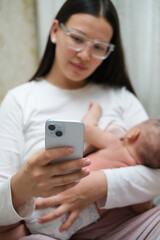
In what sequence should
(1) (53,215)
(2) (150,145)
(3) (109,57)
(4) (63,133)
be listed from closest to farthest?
(4) (63,133)
(1) (53,215)
(2) (150,145)
(3) (109,57)

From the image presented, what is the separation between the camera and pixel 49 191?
2.17 feet

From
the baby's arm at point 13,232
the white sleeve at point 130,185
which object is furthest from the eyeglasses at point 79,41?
the baby's arm at point 13,232

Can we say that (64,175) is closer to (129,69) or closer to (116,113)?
(116,113)

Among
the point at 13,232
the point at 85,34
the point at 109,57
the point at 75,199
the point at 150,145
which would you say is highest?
the point at 85,34

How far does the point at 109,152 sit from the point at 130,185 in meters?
0.17

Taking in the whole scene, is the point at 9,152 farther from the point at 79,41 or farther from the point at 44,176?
the point at 79,41

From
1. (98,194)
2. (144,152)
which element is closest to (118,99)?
(144,152)

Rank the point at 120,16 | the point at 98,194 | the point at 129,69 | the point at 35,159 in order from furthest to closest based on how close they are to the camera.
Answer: the point at 129,69 < the point at 120,16 < the point at 98,194 < the point at 35,159

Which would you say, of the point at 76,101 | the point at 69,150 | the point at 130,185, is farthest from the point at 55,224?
the point at 76,101

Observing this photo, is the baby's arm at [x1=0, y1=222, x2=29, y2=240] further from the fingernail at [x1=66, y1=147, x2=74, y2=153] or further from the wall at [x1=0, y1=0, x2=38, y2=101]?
the wall at [x1=0, y1=0, x2=38, y2=101]

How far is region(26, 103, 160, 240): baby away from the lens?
862mm

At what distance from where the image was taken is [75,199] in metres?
0.85

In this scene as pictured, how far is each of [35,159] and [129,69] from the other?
993 millimetres

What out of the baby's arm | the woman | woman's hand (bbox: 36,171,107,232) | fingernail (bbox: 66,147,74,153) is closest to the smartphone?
fingernail (bbox: 66,147,74,153)
